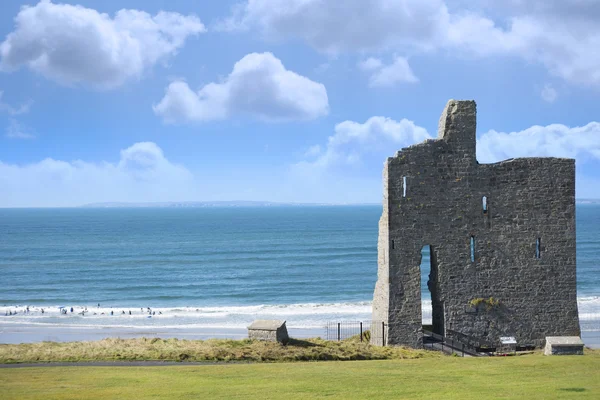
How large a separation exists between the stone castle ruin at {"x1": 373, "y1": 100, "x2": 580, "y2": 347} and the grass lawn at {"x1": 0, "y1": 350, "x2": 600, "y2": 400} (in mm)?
4281

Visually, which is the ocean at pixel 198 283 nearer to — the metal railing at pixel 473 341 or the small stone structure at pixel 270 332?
the metal railing at pixel 473 341

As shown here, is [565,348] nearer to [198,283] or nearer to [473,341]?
[473,341]

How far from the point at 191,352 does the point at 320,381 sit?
4.97 m

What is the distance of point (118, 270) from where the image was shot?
6688cm

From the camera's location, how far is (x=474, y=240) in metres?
21.2

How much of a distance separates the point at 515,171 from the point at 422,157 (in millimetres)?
3418

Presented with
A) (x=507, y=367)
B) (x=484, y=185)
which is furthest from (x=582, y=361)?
(x=484, y=185)

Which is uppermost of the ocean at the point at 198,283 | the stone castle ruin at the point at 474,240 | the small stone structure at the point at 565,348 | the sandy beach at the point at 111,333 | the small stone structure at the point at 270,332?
the stone castle ruin at the point at 474,240

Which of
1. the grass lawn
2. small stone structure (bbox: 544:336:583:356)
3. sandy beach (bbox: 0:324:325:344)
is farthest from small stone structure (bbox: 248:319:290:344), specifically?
sandy beach (bbox: 0:324:325:344)

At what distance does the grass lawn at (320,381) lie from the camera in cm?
1265

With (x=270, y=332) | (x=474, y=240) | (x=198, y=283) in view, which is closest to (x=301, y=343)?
(x=270, y=332)

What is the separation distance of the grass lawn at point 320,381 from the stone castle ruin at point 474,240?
4.28 meters

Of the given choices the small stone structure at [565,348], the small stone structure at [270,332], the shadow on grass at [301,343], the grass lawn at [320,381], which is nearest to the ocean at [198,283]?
the shadow on grass at [301,343]

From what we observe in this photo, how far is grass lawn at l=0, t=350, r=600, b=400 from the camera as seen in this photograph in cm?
1265
